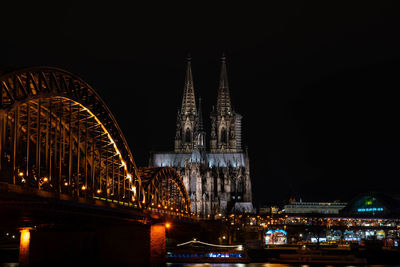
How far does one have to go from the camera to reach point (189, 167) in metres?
190

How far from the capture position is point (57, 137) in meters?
64.8

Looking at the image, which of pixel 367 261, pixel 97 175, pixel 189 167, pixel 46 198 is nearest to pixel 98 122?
pixel 97 175

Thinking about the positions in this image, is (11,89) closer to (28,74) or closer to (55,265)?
(28,74)

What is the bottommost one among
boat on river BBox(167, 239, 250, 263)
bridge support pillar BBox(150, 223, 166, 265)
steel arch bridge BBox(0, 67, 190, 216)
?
boat on river BBox(167, 239, 250, 263)

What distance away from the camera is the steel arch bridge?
44000 mm

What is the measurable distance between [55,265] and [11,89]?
27169 millimetres

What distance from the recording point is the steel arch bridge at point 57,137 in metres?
44.0

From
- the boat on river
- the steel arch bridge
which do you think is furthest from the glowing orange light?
the boat on river

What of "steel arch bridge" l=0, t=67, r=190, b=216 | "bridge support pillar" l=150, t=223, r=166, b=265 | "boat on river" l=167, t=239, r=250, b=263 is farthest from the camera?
"boat on river" l=167, t=239, r=250, b=263

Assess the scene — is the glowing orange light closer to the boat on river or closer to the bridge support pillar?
the bridge support pillar

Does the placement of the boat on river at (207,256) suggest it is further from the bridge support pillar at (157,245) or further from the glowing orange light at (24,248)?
the glowing orange light at (24,248)

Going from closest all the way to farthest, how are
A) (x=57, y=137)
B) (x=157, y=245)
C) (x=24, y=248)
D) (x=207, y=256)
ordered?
(x=57, y=137), (x=24, y=248), (x=157, y=245), (x=207, y=256)

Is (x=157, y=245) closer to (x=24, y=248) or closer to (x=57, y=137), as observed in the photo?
(x=24, y=248)

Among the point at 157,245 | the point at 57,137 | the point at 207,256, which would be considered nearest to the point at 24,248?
the point at 57,137
